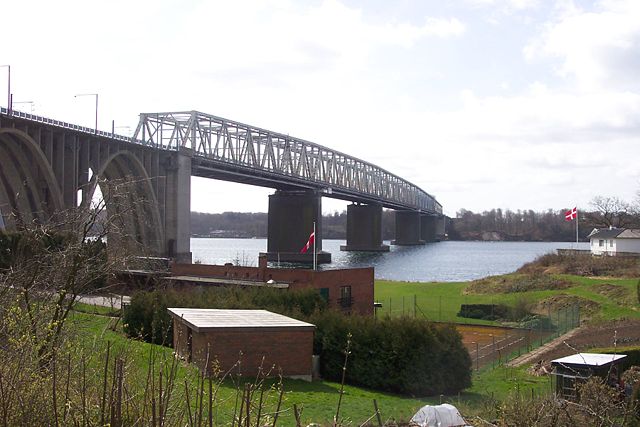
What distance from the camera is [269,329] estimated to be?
21219 millimetres

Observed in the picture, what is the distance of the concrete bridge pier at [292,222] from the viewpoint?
116000 mm

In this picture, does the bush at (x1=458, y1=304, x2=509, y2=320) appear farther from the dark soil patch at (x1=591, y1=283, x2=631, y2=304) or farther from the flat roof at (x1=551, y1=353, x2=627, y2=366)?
the flat roof at (x1=551, y1=353, x2=627, y2=366)

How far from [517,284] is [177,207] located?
38.6 meters

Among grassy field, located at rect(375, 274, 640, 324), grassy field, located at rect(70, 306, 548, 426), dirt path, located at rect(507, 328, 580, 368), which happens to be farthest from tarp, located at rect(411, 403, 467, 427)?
grassy field, located at rect(375, 274, 640, 324)

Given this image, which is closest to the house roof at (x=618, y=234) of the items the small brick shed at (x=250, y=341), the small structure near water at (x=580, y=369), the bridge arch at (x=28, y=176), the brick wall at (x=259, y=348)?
the bridge arch at (x=28, y=176)

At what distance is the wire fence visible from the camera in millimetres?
30344

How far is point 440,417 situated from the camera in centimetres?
1191

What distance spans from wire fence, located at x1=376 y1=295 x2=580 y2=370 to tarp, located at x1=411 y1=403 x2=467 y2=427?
477 inches

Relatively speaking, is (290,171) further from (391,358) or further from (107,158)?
(391,358)

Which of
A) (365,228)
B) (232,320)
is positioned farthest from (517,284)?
(365,228)

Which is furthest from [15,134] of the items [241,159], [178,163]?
[241,159]

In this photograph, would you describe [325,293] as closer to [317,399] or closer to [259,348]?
[259,348]

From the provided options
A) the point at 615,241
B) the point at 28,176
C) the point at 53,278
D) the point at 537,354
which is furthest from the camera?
the point at 615,241

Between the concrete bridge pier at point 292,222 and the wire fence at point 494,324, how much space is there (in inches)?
2523
